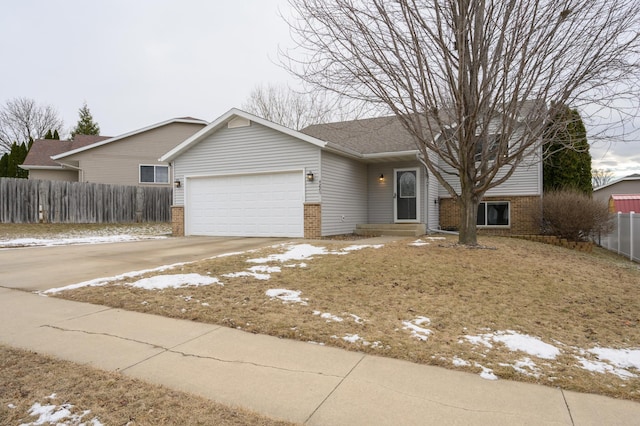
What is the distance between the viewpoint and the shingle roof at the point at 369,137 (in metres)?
14.1

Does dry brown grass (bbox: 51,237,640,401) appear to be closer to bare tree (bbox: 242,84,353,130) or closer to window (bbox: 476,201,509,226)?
window (bbox: 476,201,509,226)

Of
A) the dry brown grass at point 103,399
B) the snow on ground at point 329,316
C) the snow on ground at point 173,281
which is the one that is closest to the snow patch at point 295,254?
the snow on ground at point 173,281

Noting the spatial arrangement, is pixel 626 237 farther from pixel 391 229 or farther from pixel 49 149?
pixel 49 149

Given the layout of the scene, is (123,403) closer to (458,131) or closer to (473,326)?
(473,326)

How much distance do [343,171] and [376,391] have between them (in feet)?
36.7

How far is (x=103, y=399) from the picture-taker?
2.64 metres

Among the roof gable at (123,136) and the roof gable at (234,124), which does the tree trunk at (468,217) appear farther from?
the roof gable at (123,136)

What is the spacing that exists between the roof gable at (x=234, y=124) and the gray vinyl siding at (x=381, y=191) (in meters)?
4.00

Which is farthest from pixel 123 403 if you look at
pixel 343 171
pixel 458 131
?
pixel 343 171

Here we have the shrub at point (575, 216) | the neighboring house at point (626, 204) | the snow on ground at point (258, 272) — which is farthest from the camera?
the neighboring house at point (626, 204)

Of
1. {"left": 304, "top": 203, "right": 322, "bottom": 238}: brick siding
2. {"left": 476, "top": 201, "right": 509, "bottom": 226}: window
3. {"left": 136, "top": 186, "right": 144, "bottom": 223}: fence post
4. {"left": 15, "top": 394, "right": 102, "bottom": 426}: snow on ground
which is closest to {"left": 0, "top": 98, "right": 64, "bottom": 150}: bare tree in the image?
{"left": 136, "top": 186, "right": 144, "bottom": 223}: fence post

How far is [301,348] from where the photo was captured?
370cm

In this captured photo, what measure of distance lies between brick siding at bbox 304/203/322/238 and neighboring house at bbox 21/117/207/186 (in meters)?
13.4

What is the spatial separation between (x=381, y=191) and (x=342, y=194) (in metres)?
2.35
